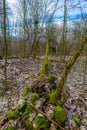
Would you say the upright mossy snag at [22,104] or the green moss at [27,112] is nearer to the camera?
the green moss at [27,112]

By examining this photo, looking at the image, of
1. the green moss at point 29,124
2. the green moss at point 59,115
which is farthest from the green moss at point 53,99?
the green moss at point 29,124

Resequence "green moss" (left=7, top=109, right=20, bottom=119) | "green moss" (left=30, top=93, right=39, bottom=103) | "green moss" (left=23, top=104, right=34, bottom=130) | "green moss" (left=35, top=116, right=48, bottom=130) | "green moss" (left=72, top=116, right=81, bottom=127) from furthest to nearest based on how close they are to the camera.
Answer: "green moss" (left=30, top=93, right=39, bottom=103) < "green moss" (left=7, top=109, right=20, bottom=119) < "green moss" (left=72, top=116, right=81, bottom=127) < "green moss" (left=23, top=104, right=34, bottom=130) < "green moss" (left=35, top=116, right=48, bottom=130)

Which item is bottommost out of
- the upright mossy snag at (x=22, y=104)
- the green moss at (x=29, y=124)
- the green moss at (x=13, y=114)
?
the green moss at (x=29, y=124)

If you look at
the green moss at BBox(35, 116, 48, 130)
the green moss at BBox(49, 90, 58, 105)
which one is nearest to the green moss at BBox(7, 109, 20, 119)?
the green moss at BBox(35, 116, 48, 130)

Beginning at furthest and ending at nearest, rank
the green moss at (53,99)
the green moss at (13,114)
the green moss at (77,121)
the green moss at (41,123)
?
the green moss at (53,99) → the green moss at (13,114) → the green moss at (77,121) → the green moss at (41,123)

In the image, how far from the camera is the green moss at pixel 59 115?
4441 mm

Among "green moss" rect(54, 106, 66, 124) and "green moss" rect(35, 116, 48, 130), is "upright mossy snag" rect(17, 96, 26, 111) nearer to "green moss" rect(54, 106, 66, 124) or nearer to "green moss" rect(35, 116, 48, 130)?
"green moss" rect(35, 116, 48, 130)

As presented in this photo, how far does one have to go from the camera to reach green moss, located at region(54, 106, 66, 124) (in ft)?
14.6

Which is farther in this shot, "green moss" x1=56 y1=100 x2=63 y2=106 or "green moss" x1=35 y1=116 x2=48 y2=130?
"green moss" x1=56 y1=100 x2=63 y2=106

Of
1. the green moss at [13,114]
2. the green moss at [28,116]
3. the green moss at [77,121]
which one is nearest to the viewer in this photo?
the green moss at [28,116]

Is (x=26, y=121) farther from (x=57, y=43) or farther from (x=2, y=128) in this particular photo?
(x=57, y=43)

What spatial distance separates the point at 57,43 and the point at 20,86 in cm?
739

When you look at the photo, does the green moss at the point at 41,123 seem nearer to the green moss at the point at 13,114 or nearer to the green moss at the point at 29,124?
the green moss at the point at 29,124

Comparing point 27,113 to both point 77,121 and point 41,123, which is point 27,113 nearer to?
point 41,123
